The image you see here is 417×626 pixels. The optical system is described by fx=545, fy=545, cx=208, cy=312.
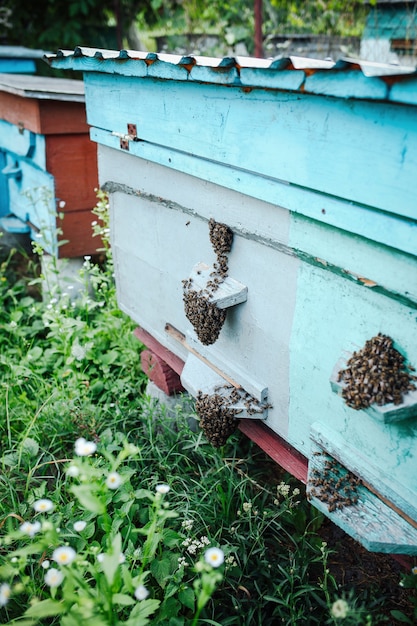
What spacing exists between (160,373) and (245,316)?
0.93 m

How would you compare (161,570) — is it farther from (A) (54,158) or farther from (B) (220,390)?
(A) (54,158)

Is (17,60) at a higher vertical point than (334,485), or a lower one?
higher

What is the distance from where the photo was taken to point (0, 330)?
345 cm

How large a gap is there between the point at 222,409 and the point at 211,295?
1.35 ft

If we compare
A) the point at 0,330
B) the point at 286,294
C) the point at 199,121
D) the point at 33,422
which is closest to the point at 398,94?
the point at 286,294

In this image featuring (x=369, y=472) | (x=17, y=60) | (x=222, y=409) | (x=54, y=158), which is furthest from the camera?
(x=17, y=60)

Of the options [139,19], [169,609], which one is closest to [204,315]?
[169,609]

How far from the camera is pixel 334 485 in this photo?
1.63 m

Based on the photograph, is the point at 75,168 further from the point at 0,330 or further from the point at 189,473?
the point at 189,473

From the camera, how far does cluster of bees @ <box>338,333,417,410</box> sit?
1.30 meters

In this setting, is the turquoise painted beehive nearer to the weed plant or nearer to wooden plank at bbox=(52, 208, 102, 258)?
the weed plant

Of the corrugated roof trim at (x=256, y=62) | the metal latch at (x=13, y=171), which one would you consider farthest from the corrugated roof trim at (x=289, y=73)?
the metal latch at (x=13, y=171)

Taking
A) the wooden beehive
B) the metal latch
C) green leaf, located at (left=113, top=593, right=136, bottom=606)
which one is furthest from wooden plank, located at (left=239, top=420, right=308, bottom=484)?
the metal latch

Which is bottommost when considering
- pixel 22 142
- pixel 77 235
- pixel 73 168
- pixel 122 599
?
pixel 122 599
